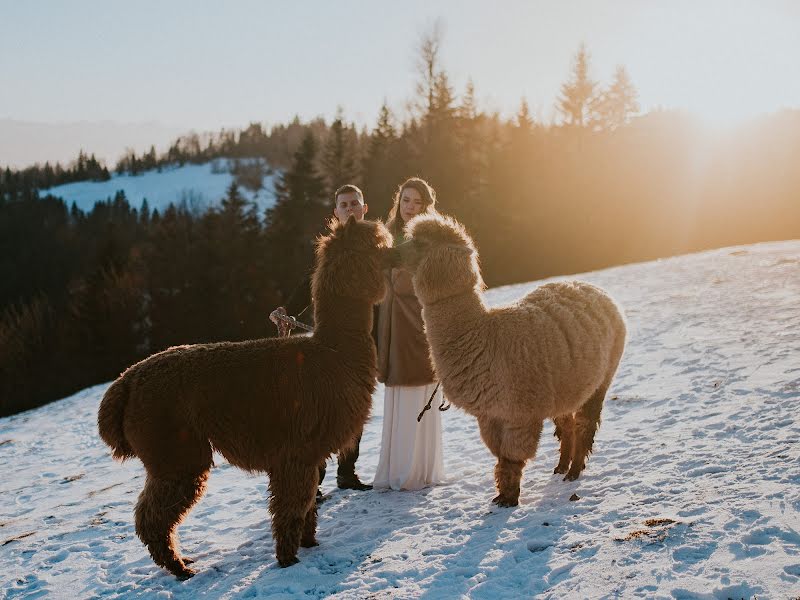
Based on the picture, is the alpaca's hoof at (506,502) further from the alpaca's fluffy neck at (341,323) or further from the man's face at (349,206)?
the man's face at (349,206)

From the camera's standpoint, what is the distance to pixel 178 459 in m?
3.07

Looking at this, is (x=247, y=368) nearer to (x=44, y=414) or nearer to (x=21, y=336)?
(x=44, y=414)

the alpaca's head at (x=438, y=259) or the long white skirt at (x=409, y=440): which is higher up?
the alpaca's head at (x=438, y=259)

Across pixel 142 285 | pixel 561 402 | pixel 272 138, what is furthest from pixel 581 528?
pixel 272 138

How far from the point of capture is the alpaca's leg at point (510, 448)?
361 centimetres

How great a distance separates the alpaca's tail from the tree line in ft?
63.0

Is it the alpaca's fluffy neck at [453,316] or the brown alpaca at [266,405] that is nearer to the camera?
the brown alpaca at [266,405]

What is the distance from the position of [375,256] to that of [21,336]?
3498cm

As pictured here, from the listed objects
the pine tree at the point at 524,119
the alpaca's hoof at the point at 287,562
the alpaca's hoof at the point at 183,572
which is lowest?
the alpaca's hoof at the point at 183,572

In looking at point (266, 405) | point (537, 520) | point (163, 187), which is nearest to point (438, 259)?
point (266, 405)

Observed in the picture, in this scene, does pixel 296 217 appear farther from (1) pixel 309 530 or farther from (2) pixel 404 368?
(1) pixel 309 530

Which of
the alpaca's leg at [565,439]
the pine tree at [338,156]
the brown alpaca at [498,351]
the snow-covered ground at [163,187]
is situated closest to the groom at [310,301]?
the brown alpaca at [498,351]

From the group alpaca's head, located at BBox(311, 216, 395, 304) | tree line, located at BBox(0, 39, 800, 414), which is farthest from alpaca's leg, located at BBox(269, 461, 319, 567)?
tree line, located at BBox(0, 39, 800, 414)

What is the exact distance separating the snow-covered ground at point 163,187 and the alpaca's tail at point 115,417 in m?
69.0
